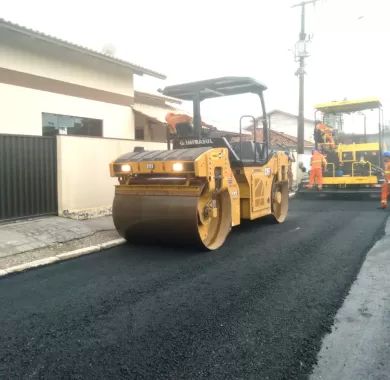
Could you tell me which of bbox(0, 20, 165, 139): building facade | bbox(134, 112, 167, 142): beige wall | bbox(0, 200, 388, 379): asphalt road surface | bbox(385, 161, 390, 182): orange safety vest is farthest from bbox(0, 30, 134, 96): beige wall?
bbox(385, 161, 390, 182): orange safety vest

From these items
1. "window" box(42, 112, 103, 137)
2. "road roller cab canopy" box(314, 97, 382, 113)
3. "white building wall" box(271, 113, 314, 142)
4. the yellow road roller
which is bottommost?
the yellow road roller

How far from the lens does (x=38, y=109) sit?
1015 cm

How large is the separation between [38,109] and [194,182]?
18.9ft

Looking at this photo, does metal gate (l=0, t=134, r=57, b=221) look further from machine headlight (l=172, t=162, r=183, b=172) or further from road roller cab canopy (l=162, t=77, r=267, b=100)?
machine headlight (l=172, t=162, r=183, b=172)

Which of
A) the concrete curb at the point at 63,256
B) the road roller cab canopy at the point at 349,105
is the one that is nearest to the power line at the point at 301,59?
the road roller cab canopy at the point at 349,105

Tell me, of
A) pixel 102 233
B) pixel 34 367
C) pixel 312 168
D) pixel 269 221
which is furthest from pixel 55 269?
pixel 312 168

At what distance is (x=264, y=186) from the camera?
789 cm

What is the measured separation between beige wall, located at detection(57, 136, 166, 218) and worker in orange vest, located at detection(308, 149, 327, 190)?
19.6ft

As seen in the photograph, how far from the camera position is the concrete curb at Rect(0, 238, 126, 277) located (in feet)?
17.5

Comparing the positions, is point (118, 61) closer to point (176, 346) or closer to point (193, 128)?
point (193, 128)

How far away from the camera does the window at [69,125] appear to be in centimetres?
1051

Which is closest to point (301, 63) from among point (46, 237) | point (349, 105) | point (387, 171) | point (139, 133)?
point (349, 105)

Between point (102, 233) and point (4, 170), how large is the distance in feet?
6.71

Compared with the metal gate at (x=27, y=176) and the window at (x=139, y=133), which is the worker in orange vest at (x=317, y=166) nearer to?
the window at (x=139, y=133)
